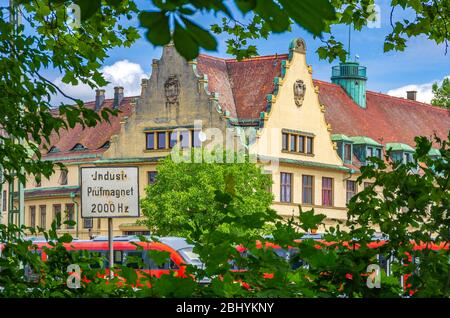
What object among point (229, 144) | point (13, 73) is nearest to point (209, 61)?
point (229, 144)

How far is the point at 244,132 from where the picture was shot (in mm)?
84312

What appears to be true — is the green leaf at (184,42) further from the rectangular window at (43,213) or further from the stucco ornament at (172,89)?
the rectangular window at (43,213)

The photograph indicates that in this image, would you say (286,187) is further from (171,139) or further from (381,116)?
(381,116)

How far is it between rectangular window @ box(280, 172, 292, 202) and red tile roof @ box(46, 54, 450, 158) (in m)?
5.39

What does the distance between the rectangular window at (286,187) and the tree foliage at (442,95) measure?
23.3 meters

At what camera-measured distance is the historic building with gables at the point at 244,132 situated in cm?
8488

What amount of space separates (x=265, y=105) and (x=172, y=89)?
722cm

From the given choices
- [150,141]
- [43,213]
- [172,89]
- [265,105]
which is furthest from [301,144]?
[43,213]

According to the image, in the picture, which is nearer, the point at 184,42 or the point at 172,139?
the point at 184,42

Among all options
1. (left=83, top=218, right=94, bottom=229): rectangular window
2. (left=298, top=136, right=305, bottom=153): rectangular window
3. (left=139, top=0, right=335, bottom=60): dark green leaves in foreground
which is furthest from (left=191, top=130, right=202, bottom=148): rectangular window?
(left=139, top=0, right=335, bottom=60): dark green leaves in foreground

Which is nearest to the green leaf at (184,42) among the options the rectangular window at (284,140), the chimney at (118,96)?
the rectangular window at (284,140)
